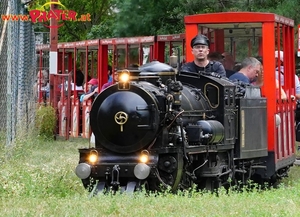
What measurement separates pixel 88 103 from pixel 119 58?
1.50 m

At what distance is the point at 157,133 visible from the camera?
11.4 m

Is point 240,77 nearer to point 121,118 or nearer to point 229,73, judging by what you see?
point 229,73

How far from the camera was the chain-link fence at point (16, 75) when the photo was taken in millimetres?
14977

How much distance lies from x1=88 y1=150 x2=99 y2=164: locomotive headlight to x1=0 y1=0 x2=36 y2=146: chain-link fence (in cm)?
342

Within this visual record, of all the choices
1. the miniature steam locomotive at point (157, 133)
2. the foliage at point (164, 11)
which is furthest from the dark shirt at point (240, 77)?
the foliage at point (164, 11)

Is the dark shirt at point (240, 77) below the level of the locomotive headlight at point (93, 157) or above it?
above

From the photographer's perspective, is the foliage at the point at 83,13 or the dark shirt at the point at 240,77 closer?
the dark shirt at the point at 240,77

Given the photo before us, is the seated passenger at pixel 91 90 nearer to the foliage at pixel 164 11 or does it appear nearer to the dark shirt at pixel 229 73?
the foliage at pixel 164 11

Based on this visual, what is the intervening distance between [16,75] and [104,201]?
18.9 ft

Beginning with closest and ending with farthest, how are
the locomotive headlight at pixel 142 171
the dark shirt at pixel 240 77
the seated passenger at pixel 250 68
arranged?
the locomotive headlight at pixel 142 171, the dark shirt at pixel 240 77, the seated passenger at pixel 250 68

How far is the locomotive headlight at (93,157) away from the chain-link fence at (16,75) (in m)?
3.42

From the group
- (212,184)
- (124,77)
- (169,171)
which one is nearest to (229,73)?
(212,184)

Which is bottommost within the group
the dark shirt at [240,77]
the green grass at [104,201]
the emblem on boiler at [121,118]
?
the green grass at [104,201]

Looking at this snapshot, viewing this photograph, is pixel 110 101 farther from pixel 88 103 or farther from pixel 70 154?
pixel 88 103
